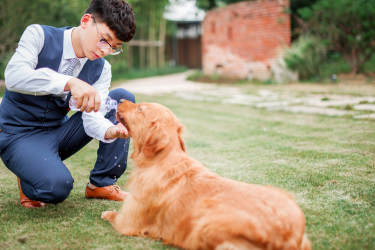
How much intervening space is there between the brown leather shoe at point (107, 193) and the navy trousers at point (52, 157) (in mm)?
46

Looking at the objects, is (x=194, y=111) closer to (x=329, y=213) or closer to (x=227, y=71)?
(x=329, y=213)

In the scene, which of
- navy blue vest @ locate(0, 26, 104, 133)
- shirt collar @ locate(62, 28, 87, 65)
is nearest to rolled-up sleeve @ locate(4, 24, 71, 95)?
navy blue vest @ locate(0, 26, 104, 133)

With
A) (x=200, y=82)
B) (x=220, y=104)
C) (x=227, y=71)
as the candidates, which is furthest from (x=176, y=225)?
(x=227, y=71)

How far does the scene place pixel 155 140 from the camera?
2402 millimetres

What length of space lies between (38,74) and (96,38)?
1.62ft

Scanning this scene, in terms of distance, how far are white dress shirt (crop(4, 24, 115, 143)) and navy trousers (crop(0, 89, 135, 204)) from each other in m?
0.14

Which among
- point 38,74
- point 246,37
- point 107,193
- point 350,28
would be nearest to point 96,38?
point 38,74

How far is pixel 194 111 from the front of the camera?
7398 millimetres

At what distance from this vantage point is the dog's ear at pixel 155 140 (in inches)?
94.1

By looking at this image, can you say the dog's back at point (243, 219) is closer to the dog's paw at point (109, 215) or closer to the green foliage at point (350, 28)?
the dog's paw at point (109, 215)

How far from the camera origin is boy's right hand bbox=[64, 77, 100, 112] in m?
2.36

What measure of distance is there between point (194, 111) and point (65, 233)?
205 inches

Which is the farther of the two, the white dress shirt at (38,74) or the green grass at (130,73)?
the green grass at (130,73)

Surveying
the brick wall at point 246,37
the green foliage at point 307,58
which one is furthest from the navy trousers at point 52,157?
the brick wall at point 246,37
